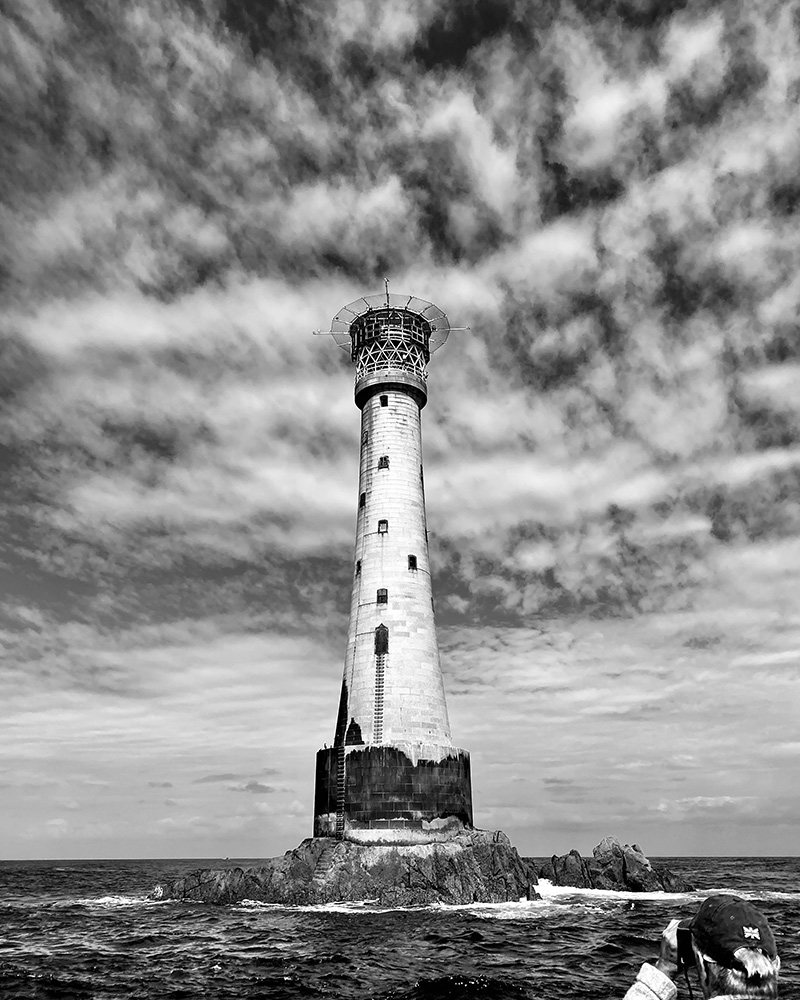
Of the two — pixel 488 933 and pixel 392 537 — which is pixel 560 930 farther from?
pixel 392 537

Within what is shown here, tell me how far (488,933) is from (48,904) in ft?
117

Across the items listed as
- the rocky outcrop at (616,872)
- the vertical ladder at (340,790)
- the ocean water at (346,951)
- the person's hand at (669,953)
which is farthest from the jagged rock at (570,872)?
the person's hand at (669,953)

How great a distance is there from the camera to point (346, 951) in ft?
86.0

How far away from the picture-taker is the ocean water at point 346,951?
2120 centimetres

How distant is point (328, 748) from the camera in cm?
4419

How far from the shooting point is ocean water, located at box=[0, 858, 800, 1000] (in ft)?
69.6

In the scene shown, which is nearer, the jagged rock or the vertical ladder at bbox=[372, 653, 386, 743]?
the vertical ladder at bbox=[372, 653, 386, 743]

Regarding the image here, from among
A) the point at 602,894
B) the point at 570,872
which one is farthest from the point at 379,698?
the point at 570,872

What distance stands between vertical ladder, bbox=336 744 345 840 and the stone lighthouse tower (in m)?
0.07

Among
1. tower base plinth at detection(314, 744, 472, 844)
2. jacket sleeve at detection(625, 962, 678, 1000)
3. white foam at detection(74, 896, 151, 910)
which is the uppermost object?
tower base plinth at detection(314, 744, 472, 844)

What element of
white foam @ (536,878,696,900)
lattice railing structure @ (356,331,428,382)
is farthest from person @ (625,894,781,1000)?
lattice railing structure @ (356,331,428,382)

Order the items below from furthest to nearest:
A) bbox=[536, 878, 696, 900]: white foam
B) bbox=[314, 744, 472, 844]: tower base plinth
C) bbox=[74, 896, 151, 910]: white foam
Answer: bbox=[74, 896, 151, 910]: white foam < bbox=[536, 878, 696, 900]: white foam < bbox=[314, 744, 472, 844]: tower base plinth

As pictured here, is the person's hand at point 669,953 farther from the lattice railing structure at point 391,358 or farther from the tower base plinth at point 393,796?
the lattice railing structure at point 391,358

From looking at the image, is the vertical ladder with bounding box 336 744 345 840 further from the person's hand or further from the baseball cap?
the baseball cap
